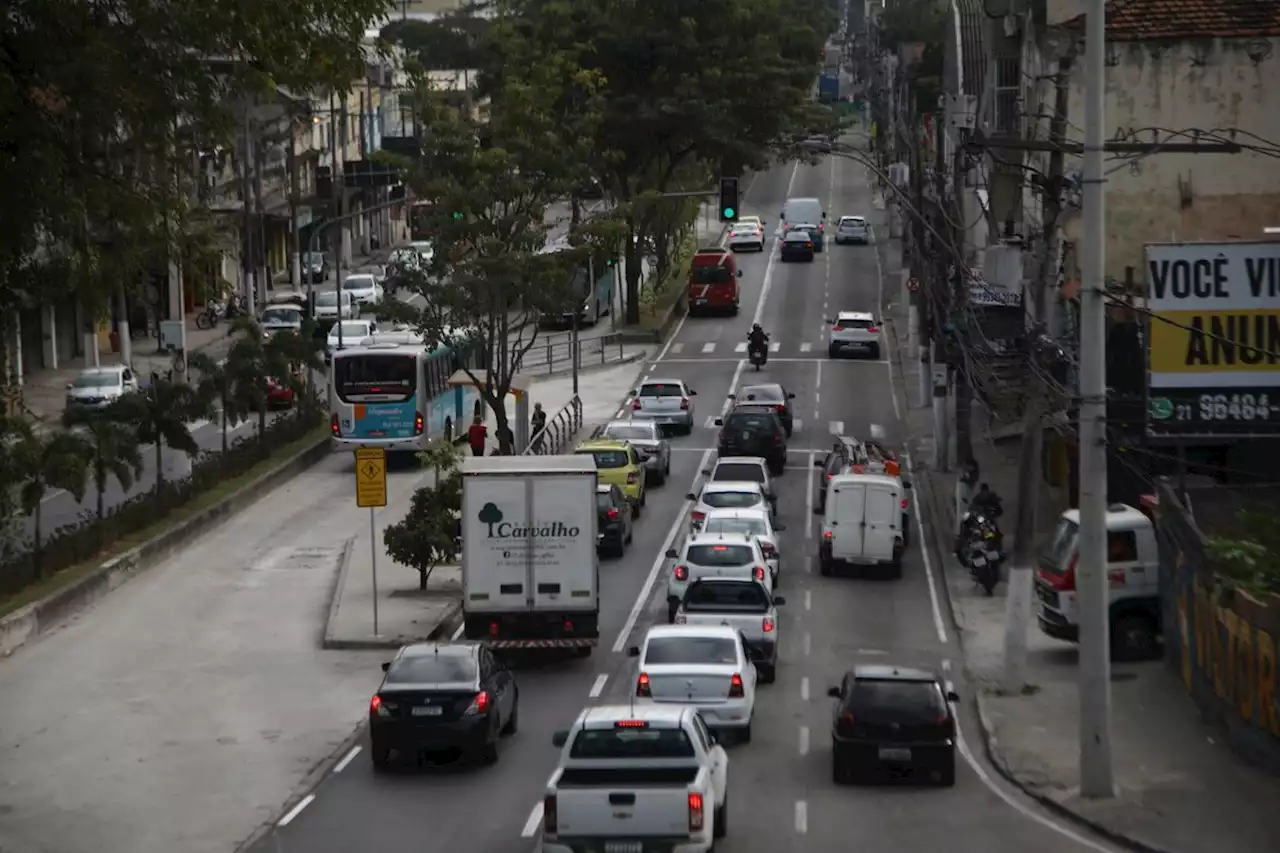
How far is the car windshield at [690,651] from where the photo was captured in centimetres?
2455

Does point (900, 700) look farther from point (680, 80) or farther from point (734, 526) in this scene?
point (680, 80)

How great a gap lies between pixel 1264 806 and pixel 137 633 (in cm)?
1861

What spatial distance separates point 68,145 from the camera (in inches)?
778

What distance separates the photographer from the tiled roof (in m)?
44.5

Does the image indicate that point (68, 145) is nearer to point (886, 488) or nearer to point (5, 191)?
point (5, 191)

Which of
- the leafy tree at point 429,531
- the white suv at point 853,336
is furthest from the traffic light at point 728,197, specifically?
the white suv at point 853,336

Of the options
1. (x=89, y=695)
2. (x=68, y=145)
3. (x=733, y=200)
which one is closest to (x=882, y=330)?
(x=733, y=200)

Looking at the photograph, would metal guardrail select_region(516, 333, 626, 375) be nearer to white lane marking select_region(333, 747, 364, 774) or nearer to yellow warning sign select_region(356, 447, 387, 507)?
yellow warning sign select_region(356, 447, 387, 507)

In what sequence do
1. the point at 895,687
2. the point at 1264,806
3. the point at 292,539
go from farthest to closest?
the point at 292,539, the point at 895,687, the point at 1264,806

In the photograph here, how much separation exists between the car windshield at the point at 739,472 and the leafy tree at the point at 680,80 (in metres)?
29.6

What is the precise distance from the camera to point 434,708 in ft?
76.7

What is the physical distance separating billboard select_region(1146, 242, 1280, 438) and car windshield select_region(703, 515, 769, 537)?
9643mm

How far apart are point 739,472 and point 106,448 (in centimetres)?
1414

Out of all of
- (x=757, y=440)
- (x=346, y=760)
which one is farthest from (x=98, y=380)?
(x=346, y=760)
